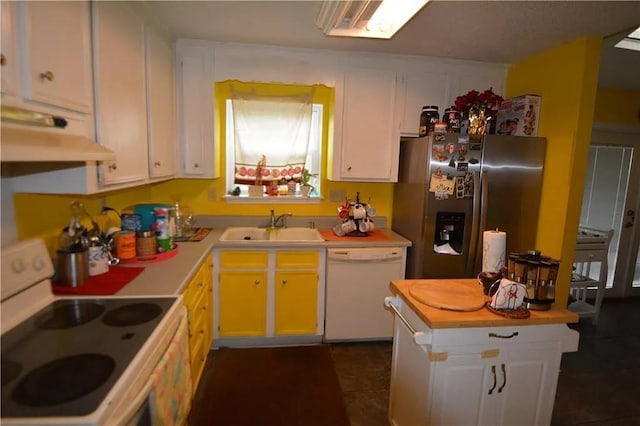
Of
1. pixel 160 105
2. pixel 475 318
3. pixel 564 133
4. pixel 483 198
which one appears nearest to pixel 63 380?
pixel 475 318

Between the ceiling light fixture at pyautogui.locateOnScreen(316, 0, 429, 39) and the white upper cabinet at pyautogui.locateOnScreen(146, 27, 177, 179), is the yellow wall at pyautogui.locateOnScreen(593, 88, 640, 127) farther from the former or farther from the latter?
the white upper cabinet at pyautogui.locateOnScreen(146, 27, 177, 179)

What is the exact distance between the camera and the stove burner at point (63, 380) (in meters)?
0.88

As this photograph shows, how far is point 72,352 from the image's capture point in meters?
1.08

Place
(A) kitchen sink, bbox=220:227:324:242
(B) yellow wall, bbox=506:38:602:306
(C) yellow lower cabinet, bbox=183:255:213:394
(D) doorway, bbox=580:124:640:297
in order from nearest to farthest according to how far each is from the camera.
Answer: (C) yellow lower cabinet, bbox=183:255:213:394, (B) yellow wall, bbox=506:38:602:306, (A) kitchen sink, bbox=220:227:324:242, (D) doorway, bbox=580:124:640:297

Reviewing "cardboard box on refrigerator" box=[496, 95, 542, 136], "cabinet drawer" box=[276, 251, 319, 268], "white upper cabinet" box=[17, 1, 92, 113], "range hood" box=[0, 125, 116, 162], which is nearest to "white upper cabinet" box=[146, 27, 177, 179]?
"white upper cabinet" box=[17, 1, 92, 113]

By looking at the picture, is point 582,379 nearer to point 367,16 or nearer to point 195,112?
point 367,16

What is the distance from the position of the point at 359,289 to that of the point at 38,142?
2273 mm

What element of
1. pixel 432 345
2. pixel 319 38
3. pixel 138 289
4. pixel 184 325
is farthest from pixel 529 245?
pixel 138 289

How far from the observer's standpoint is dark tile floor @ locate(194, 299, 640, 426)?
210 cm

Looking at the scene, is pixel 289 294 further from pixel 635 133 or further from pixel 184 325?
pixel 635 133

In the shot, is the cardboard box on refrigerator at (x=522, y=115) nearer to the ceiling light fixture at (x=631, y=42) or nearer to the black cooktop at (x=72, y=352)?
the ceiling light fixture at (x=631, y=42)

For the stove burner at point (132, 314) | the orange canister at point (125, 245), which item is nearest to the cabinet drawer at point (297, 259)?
the orange canister at point (125, 245)

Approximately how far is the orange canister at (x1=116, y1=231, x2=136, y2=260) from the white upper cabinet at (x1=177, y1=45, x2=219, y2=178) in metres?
0.87

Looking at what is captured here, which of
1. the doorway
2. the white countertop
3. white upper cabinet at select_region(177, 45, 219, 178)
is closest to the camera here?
the white countertop
